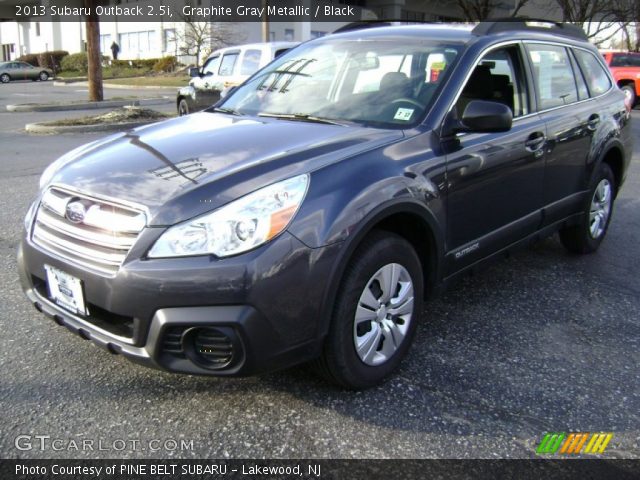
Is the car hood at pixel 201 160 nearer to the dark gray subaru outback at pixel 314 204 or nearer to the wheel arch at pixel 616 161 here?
the dark gray subaru outback at pixel 314 204

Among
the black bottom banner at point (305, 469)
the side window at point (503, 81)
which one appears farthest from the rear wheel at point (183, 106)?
the black bottom banner at point (305, 469)

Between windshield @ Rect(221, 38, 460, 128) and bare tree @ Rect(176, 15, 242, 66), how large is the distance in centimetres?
3682

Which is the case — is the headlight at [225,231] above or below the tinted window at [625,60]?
below

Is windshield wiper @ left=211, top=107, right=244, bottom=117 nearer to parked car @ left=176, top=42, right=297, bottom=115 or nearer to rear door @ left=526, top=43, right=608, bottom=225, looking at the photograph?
rear door @ left=526, top=43, right=608, bottom=225

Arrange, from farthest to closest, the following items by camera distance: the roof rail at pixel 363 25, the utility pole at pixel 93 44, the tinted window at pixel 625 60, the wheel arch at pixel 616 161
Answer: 1. the tinted window at pixel 625 60
2. the utility pole at pixel 93 44
3. the wheel arch at pixel 616 161
4. the roof rail at pixel 363 25

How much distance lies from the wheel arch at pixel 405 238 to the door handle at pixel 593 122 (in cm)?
209

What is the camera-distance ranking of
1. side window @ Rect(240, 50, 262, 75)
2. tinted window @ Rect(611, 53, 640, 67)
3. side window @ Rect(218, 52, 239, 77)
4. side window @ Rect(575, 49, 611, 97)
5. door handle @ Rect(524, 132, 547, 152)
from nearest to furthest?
door handle @ Rect(524, 132, 547, 152) < side window @ Rect(575, 49, 611, 97) < side window @ Rect(240, 50, 262, 75) < side window @ Rect(218, 52, 239, 77) < tinted window @ Rect(611, 53, 640, 67)

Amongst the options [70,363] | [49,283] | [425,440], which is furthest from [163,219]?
[425,440]

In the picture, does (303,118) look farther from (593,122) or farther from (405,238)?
(593,122)

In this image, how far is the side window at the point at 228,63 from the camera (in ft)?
41.5

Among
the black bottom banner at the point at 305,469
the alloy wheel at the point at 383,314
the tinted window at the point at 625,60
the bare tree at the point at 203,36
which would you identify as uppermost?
the bare tree at the point at 203,36

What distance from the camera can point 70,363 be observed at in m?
3.07

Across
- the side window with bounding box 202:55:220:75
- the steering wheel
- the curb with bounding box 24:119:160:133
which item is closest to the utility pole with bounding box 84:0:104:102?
the curb with bounding box 24:119:160:133

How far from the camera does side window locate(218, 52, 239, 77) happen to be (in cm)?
1265
